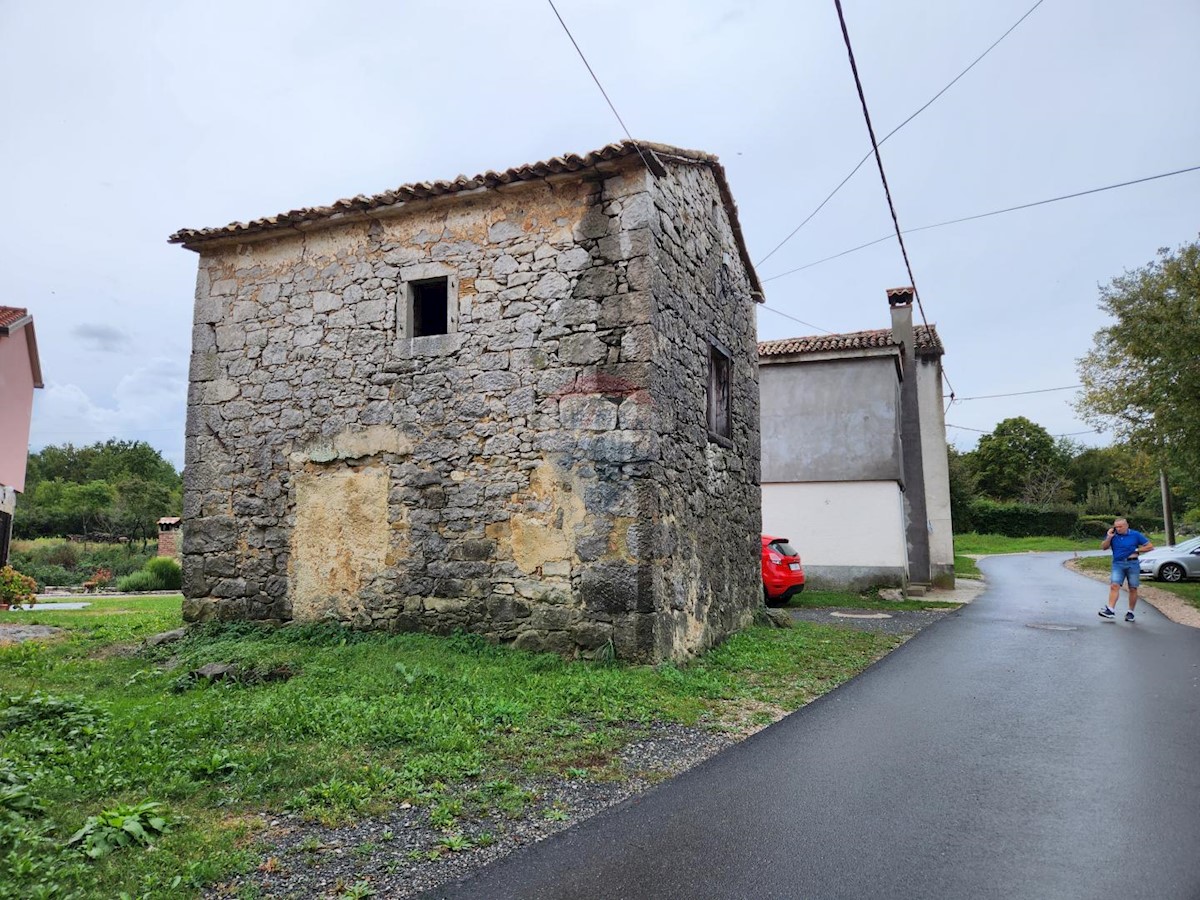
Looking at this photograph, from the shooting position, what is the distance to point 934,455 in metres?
19.6

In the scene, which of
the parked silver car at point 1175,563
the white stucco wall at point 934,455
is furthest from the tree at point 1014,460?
the white stucco wall at point 934,455

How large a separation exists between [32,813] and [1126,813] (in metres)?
5.26

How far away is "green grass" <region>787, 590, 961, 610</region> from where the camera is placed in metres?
14.3

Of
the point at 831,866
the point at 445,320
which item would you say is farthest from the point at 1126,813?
the point at 445,320

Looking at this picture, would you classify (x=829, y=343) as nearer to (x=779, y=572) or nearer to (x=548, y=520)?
(x=779, y=572)

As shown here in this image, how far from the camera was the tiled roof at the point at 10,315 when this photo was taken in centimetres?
1725

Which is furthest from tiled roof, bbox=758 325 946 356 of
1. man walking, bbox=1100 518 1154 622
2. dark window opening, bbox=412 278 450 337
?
dark window opening, bbox=412 278 450 337

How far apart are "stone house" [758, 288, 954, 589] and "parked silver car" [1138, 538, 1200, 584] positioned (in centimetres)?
606

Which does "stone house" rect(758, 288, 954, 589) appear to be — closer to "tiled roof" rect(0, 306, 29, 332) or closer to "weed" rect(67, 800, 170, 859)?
"weed" rect(67, 800, 170, 859)

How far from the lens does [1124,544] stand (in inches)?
472

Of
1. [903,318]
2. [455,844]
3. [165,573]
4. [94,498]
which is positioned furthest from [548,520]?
[94,498]

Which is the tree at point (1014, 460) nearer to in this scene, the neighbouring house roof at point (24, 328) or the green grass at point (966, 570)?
the green grass at point (966, 570)

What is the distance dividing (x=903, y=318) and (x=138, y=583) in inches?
812

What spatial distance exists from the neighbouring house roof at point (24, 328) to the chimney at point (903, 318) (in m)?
20.4
